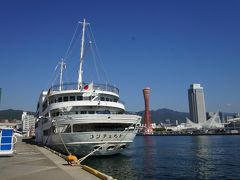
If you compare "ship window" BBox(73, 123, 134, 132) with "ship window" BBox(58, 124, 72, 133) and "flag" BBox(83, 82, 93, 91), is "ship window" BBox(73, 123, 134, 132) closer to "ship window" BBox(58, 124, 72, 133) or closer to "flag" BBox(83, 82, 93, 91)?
"ship window" BBox(58, 124, 72, 133)

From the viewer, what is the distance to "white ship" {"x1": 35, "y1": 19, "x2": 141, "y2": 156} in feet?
85.0

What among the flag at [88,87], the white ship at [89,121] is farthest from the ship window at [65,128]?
the flag at [88,87]

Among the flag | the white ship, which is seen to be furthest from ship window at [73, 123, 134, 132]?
the flag

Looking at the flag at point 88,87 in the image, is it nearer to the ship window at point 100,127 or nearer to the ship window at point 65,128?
the ship window at point 100,127

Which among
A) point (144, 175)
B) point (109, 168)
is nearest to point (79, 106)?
point (109, 168)

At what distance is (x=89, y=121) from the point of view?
2559 centimetres

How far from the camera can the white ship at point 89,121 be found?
→ 2592 cm

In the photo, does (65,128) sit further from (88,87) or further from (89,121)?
(88,87)

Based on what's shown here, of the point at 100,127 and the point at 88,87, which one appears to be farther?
the point at 88,87

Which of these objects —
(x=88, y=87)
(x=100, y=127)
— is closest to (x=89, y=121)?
(x=100, y=127)

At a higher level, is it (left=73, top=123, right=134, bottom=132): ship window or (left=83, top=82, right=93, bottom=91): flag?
(left=83, top=82, right=93, bottom=91): flag

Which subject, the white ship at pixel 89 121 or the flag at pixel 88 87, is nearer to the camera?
the white ship at pixel 89 121

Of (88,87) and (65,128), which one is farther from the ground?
(88,87)

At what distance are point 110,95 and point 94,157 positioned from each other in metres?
6.83
